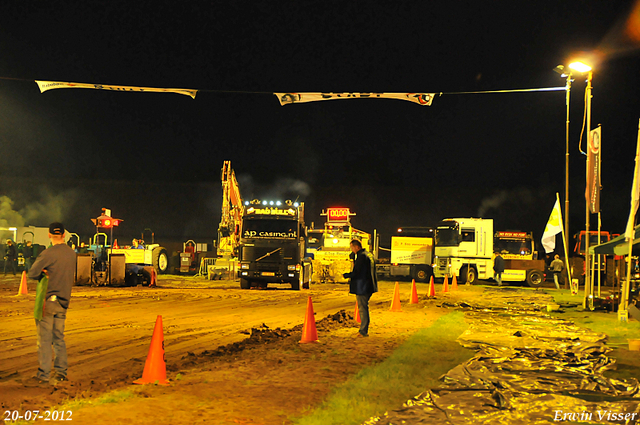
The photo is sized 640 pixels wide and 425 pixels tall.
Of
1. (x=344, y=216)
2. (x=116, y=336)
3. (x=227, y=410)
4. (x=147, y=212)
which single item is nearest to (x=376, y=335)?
(x=116, y=336)

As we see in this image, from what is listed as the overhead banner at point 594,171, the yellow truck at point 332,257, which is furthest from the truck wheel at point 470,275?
the overhead banner at point 594,171

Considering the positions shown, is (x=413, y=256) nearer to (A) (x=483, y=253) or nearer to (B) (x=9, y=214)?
(A) (x=483, y=253)

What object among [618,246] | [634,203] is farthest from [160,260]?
[634,203]

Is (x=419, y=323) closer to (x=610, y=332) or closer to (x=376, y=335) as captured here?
(x=376, y=335)

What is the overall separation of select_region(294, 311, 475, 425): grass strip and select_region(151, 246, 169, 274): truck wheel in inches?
1042

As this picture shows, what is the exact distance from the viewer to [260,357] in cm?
939

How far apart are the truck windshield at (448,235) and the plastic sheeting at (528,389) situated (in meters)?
24.3

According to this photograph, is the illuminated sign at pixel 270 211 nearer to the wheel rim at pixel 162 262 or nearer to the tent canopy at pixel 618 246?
the wheel rim at pixel 162 262

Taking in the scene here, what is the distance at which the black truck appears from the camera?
26.3m

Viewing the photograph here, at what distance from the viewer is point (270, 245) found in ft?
86.2

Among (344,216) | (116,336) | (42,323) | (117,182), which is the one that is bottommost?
(116,336)

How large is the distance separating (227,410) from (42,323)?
2.65 meters

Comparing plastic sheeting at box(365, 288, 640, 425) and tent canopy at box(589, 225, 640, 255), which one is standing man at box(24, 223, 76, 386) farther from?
tent canopy at box(589, 225, 640, 255)

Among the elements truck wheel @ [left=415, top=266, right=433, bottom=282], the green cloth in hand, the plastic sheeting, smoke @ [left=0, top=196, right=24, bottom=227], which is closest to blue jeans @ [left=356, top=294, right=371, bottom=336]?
the plastic sheeting
